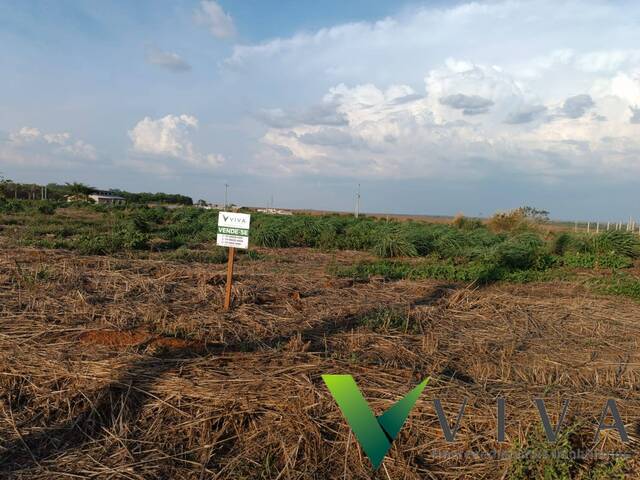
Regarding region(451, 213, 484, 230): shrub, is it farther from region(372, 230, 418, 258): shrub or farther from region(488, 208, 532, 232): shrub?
region(372, 230, 418, 258): shrub

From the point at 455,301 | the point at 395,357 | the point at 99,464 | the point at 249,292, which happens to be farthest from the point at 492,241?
the point at 99,464

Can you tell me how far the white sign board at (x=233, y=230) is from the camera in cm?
555

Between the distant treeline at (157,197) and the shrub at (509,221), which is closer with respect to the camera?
the shrub at (509,221)

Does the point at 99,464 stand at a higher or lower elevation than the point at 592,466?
lower

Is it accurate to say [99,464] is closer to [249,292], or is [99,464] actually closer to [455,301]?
[249,292]

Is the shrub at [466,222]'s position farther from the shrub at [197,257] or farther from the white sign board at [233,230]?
the white sign board at [233,230]

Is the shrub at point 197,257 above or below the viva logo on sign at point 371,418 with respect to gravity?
above

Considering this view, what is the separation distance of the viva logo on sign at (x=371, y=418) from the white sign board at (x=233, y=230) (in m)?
2.51

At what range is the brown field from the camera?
2.89 meters

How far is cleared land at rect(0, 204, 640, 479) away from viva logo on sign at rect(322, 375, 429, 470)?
0.06m

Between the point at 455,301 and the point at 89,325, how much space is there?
4.62 m

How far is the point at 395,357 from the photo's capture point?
14.3ft

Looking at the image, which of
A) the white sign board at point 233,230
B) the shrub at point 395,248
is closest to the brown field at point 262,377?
the white sign board at point 233,230

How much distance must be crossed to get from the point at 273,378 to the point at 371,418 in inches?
31.6
